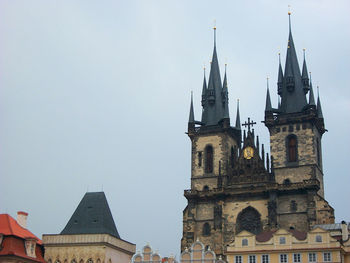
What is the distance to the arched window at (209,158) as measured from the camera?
6275 centimetres

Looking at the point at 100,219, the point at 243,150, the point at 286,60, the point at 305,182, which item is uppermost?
the point at 286,60

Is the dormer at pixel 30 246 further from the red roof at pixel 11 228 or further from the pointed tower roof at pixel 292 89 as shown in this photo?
the pointed tower roof at pixel 292 89

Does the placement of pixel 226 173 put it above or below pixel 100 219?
above

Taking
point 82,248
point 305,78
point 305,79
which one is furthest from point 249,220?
point 82,248

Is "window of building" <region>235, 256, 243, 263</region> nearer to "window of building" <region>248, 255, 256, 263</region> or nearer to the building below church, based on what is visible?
"window of building" <region>248, 255, 256, 263</region>

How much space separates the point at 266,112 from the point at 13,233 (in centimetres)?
2817

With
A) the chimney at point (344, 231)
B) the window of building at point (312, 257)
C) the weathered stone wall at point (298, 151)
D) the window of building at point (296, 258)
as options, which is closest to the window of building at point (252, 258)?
the window of building at point (296, 258)

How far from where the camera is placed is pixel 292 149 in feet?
196

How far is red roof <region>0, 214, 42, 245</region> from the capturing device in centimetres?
4742

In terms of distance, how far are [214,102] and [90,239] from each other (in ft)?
75.0

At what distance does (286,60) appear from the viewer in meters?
64.6

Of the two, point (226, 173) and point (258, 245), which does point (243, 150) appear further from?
point (258, 245)

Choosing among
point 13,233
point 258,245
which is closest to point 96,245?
point 13,233

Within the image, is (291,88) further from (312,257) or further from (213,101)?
(312,257)
